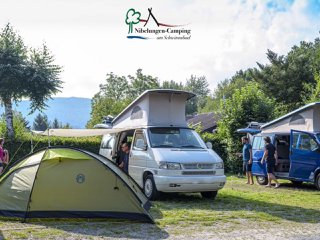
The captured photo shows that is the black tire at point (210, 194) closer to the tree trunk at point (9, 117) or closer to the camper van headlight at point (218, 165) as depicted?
the camper van headlight at point (218, 165)

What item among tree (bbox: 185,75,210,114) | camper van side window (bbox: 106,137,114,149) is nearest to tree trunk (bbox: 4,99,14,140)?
camper van side window (bbox: 106,137,114,149)

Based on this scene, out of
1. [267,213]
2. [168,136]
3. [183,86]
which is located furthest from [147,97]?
[183,86]

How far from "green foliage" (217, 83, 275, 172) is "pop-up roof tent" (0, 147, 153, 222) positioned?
1278 cm

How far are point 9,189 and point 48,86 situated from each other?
1661cm

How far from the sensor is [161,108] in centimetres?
1294

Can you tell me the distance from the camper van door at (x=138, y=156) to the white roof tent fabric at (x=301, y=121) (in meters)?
5.92

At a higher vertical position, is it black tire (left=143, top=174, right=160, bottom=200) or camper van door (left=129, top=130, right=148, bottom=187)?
camper van door (left=129, top=130, right=148, bottom=187)

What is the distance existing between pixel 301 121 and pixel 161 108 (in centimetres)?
538

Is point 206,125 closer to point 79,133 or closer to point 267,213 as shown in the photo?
point 79,133

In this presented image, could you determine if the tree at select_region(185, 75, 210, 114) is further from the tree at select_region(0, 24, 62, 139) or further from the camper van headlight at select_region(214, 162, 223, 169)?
the camper van headlight at select_region(214, 162, 223, 169)

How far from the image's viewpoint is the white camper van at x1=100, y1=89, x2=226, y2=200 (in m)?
11.2

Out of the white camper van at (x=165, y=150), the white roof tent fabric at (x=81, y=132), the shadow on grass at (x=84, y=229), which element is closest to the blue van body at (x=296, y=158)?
the white camper van at (x=165, y=150)

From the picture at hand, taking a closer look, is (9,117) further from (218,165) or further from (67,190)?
(67,190)

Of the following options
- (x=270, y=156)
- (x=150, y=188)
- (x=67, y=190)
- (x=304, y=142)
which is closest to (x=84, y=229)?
(x=67, y=190)
